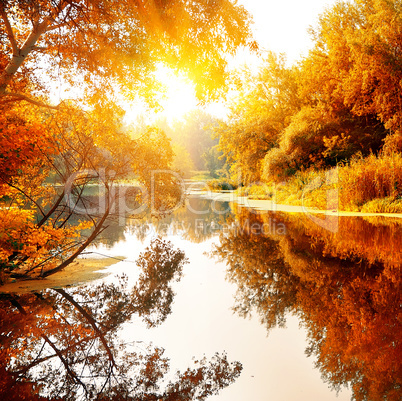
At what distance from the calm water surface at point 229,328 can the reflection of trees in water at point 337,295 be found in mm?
14

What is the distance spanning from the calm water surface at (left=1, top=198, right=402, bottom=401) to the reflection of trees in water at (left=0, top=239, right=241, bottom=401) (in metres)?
0.01

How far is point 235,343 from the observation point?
357 cm

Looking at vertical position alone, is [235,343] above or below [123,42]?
below

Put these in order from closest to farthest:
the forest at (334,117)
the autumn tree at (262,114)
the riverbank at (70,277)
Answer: the riverbank at (70,277) < the forest at (334,117) < the autumn tree at (262,114)

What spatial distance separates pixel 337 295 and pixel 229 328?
1.64 m

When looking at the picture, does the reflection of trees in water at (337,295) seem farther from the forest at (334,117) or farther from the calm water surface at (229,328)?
the forest at (334,117)

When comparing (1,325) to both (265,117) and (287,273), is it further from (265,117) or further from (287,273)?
(265,117)

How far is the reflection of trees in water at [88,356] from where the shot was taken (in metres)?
2.75

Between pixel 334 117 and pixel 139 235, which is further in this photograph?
pixel 334 117

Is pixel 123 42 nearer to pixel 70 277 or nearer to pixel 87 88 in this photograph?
pixel 87 88

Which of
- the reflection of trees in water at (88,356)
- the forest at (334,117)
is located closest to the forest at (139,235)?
the reflection of trees in water at (88,356)

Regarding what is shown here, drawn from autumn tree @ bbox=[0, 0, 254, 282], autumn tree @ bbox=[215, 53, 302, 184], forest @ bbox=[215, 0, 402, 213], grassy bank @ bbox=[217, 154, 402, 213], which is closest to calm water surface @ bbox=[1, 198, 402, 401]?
autumn tree @ bbox=[0, 0, 254, 282]

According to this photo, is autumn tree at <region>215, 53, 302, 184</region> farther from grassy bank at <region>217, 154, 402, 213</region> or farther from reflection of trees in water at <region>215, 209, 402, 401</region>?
reflection of trees in water at <region>215, 209, 402, 401</region>

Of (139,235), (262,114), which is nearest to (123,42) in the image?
(139,235)
